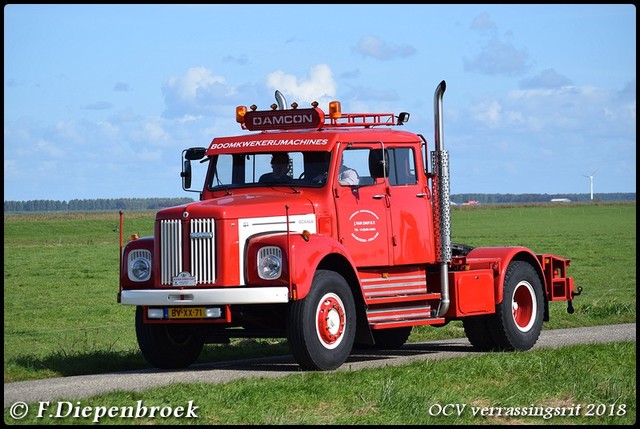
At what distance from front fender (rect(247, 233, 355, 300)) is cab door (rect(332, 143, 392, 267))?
2.98 feet

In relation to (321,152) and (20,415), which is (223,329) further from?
(20,415)

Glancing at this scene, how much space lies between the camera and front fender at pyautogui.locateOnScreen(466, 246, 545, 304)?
18.2 metres

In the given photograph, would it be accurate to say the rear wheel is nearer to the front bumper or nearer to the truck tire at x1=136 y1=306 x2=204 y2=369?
the truck tire at x1=136 y1=306 x2=204 y2=369

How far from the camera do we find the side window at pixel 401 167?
1708 centimetres

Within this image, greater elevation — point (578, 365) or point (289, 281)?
point (289, 281)

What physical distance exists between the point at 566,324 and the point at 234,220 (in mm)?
9282

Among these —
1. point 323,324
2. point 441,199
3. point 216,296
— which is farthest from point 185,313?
point 441,199

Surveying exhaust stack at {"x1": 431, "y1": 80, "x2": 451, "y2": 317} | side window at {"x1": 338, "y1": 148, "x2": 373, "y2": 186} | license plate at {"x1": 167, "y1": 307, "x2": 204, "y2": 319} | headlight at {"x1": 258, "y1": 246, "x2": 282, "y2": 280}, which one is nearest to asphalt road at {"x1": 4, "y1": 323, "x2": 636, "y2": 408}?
license plate at {"x1": 167, "y1": 307, "x2": 204, "y2": 319}

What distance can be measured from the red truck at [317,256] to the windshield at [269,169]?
0.06 ft

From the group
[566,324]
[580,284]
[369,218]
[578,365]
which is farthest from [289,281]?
[580,284]

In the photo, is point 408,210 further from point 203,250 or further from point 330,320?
point 203,250

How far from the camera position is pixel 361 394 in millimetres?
13023

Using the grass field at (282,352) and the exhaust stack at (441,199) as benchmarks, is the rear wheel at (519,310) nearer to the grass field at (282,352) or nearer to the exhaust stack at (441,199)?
the exhaust stack at (441,199)

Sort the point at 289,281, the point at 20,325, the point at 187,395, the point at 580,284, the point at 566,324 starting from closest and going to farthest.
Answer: the point at 187,395, the point at 289,281, the point at 566,324, the point at 20,325, the point at 580,284
